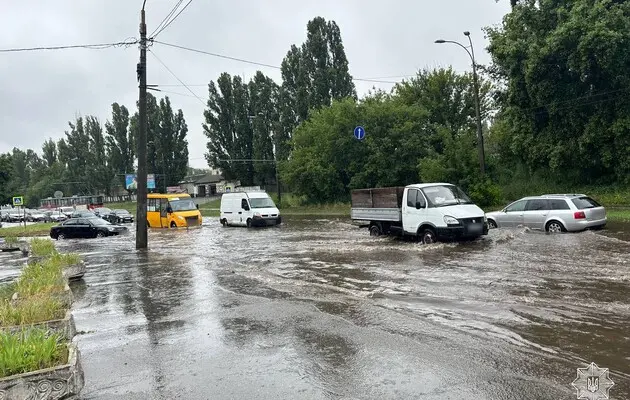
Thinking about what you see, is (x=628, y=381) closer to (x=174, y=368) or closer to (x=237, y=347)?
(x=237, y=347)

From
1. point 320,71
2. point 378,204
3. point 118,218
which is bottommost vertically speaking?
point 118,218

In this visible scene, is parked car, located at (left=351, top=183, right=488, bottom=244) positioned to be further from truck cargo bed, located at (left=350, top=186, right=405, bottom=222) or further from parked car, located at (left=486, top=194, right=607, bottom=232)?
parked car, located at (left=486, top=194, right=607, bottom=232)

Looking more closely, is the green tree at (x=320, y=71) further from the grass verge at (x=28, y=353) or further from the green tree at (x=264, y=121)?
the grass verge at (x=28, y=353)

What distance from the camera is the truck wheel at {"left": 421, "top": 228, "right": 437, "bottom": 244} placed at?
16141mm

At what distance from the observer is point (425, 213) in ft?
53.7

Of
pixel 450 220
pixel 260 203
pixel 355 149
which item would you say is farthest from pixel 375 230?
pixel 355 149

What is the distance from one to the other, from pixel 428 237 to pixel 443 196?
4.79 feet

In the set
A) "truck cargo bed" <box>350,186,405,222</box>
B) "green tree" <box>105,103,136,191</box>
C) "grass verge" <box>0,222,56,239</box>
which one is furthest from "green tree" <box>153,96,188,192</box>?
"truck cargo bed" <box>350,186,405,222</box>

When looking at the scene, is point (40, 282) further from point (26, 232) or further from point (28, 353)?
point (26, 232)

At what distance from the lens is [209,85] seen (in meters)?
63.7

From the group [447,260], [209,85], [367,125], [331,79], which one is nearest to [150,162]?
[209,85]

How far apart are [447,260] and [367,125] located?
30.0 metres

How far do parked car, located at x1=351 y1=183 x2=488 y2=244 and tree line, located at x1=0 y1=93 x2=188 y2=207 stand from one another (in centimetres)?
5379

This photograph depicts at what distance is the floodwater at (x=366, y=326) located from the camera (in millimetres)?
4957
